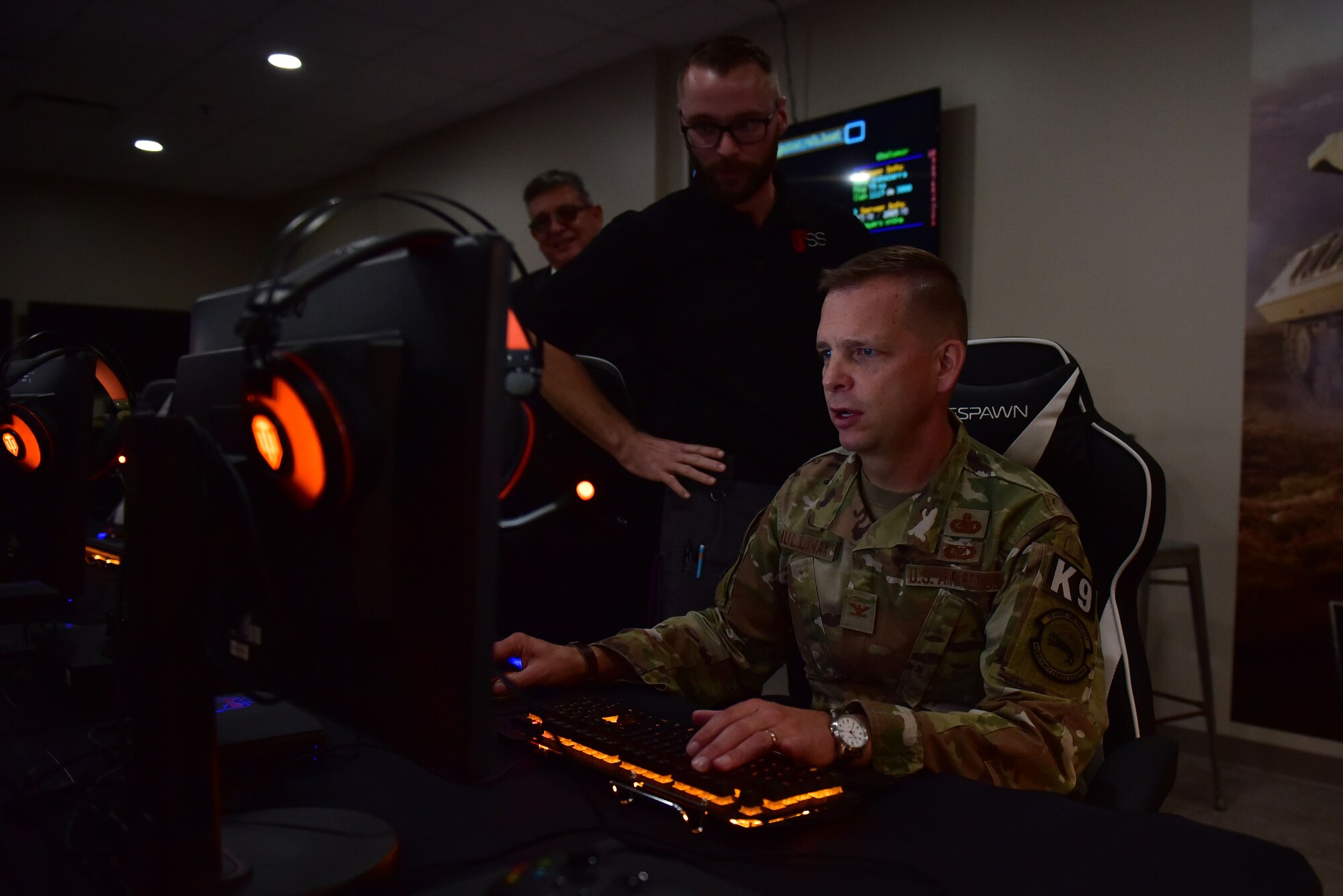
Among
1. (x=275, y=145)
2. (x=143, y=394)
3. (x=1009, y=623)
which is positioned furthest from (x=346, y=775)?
(x=275, y=145)

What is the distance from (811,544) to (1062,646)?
14.8 inches

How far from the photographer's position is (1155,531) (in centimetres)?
130

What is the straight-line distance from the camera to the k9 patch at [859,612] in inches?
50.3

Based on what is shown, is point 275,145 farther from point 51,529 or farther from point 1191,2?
point 51,529

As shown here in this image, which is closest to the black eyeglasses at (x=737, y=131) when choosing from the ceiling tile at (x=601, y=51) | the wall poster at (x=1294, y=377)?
the wall poster at (x=1294, y=377)

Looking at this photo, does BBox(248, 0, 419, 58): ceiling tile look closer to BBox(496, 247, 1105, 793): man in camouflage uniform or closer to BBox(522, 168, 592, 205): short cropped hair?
BBox(522, 168, 592, 205): short cropped hair

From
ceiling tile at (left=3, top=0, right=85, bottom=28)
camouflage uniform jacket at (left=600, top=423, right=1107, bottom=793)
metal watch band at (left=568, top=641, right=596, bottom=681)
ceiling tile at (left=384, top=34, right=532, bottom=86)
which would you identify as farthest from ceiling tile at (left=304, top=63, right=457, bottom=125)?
metal watch band at (left=568, top=641, right=596, bottom=681)

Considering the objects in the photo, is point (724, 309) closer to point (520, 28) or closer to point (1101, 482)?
point (1101, 482)

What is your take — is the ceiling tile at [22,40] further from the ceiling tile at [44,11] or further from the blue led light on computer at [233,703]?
the blue led light on computer at [233,703]

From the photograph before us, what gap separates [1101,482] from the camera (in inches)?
52.9

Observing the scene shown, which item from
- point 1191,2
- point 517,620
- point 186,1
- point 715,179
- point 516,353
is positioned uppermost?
point 186,1

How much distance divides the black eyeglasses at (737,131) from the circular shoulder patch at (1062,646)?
97 cm

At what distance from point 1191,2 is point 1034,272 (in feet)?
3.00

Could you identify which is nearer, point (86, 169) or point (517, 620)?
point (517, 620)
